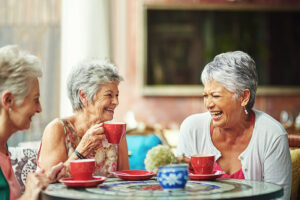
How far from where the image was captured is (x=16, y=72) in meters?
2.12

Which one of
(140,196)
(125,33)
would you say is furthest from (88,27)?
(140,196)

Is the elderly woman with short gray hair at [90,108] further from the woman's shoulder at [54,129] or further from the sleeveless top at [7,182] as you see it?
the sleeveless top at [7,182]

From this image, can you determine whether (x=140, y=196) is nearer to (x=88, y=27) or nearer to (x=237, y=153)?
(x=237, y=153)

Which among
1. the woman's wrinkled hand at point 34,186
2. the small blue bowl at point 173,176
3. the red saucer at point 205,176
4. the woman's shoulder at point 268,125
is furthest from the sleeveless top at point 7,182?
the woman's shoulder at point 268,125

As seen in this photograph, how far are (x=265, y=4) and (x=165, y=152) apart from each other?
4.57 m

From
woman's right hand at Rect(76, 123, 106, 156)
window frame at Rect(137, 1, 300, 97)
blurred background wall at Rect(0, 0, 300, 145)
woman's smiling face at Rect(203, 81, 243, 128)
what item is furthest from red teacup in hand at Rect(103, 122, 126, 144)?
window frame at Rect(137, 1, 300, 97)

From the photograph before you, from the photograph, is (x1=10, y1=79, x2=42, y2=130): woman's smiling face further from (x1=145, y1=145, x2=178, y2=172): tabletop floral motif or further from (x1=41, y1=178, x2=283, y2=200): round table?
(x1=145, y1=145, x2=178, y2=172): tabletop floral motif

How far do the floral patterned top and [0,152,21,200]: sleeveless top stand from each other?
1.91 ft

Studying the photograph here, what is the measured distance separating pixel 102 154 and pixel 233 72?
880 millimetres

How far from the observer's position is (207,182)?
7.52 ft

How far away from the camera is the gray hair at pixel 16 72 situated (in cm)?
210

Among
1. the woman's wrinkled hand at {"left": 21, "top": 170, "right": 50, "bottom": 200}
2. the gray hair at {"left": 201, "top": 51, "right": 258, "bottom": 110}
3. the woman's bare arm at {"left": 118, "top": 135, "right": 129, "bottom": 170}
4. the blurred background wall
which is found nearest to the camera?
the woman's wrinkled hand at {"left": 21, "top": 170, "right": 50, "bottom": 200}

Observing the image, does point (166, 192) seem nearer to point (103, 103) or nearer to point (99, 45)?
point (103, 103)

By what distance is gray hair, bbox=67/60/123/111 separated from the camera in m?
2.88
